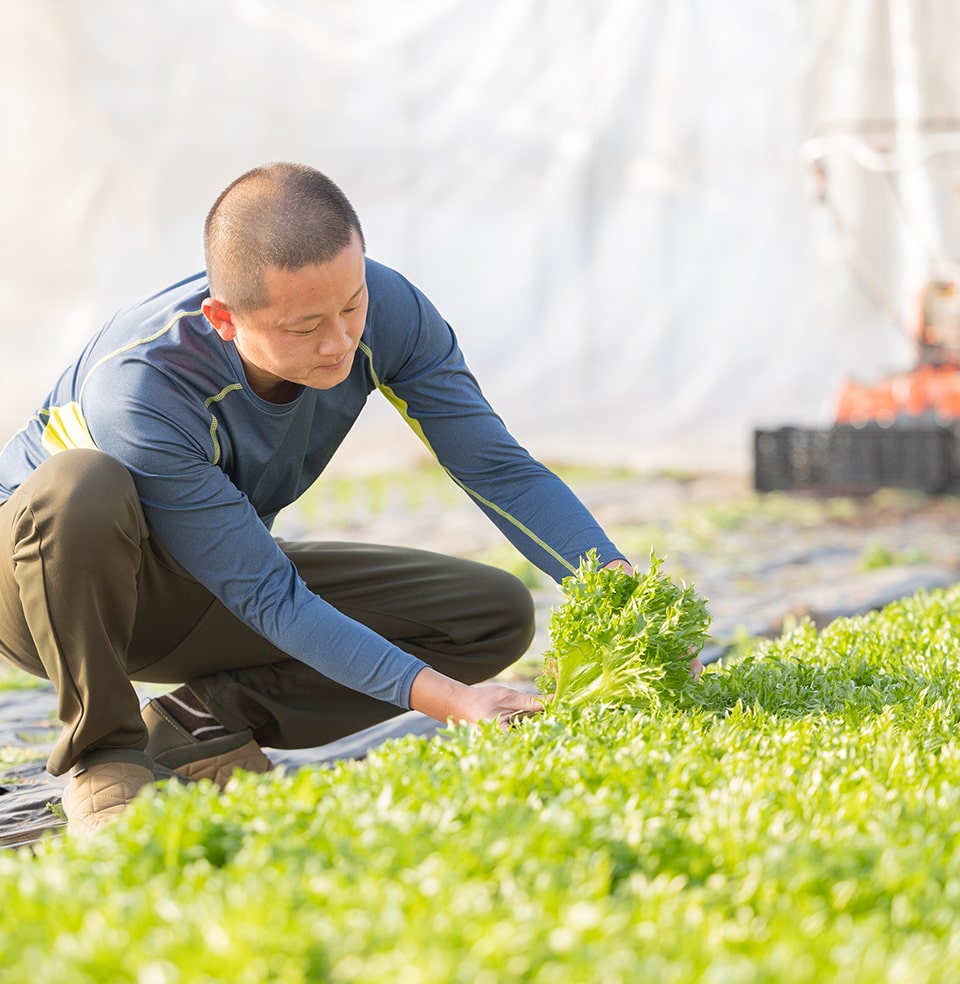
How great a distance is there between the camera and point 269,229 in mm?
2943

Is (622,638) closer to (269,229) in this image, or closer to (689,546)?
(269,229)

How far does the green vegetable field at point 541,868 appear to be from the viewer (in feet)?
5.42

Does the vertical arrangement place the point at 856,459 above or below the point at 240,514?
below

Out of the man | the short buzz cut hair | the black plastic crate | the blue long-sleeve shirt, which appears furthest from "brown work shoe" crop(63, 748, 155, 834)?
the black plastic crate

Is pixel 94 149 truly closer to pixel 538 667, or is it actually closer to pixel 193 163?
pixel 193 163

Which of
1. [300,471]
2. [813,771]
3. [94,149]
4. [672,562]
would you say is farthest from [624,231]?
[813,771]

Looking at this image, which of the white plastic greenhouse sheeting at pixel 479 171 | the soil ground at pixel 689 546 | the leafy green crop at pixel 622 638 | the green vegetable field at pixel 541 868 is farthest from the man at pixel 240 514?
the white plastic greenhouse sheeting at pixel 479 171

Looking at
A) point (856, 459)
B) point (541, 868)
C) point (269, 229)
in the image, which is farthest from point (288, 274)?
point (856, 459)

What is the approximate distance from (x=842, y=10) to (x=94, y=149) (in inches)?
312

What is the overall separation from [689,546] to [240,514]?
5026 mm

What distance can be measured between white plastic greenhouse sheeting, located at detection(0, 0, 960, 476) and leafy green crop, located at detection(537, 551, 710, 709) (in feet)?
34.4

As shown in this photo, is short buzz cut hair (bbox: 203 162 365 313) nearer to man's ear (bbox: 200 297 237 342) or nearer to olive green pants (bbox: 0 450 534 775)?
man's ear (bbox: 200 297 237 342)

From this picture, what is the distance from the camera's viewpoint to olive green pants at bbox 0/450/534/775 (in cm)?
304

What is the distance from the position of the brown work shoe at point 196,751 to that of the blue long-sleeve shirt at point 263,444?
Answer: 2.02 ft
